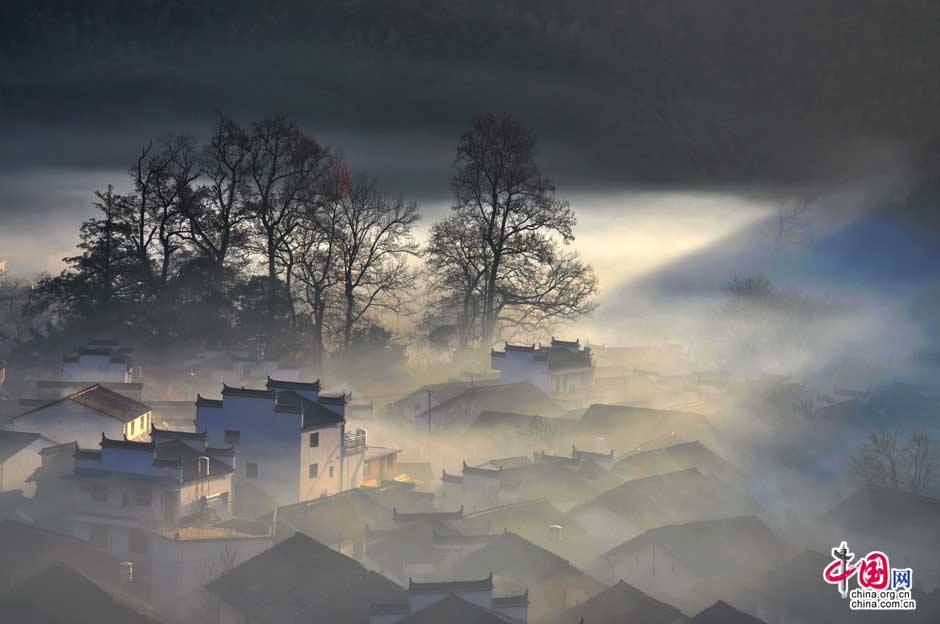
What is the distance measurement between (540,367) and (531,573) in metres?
14.4

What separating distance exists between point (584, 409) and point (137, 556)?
1538 centimetres

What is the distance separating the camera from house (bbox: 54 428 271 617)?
17.7m

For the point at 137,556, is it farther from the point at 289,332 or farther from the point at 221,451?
the point at 289,332

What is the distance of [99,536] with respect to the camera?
1891 cm

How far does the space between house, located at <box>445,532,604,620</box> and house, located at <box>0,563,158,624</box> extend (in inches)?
191

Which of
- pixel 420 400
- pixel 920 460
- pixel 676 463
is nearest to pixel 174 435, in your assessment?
pixel 420 400

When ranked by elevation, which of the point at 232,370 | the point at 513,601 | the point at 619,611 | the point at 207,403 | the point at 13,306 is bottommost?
the point at 619,611

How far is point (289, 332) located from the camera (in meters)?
30.6

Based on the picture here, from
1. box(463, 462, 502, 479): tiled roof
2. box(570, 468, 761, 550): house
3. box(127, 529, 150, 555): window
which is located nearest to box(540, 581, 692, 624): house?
box(570, 468, 761, 550): house

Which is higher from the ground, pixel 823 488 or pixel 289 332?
pixel 289 332

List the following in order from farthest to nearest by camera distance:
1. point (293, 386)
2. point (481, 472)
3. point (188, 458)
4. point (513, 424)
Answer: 1. point (513, 424)
2. point (293, 386)
3. point (481, 472)
4. point (188, 458)

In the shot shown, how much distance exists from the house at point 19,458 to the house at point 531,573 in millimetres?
8215

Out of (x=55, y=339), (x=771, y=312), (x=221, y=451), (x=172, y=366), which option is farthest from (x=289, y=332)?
(x=771, y=312)

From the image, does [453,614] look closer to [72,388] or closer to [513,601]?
[513,601]
